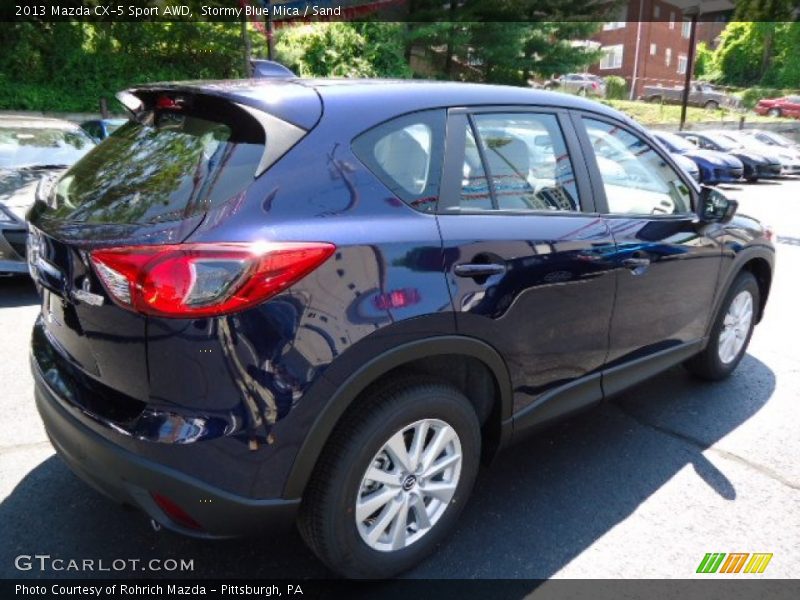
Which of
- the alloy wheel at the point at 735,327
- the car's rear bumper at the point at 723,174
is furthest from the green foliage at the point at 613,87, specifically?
the alloy wheel at the point at 735,327

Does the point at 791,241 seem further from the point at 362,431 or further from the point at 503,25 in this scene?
the point at 503,25

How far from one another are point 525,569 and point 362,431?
0.92 m

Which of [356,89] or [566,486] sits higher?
[356,89]

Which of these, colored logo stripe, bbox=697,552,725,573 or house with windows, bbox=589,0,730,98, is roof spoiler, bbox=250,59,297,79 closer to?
colored logo stripe, bbox=697,552,725,573

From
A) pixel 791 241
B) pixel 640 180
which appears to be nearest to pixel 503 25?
pixel 791 241

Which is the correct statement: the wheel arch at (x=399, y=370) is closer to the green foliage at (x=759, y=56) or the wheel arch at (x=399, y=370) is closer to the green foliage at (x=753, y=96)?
the green foliage at (x=753, y=96)

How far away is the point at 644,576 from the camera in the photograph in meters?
2.47

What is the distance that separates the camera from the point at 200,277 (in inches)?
72.0

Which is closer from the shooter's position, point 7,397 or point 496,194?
point 496,194

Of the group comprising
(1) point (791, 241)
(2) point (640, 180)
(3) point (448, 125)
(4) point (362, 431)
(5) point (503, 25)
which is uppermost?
(5) point (503, 25)

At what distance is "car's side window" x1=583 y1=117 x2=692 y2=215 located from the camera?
9.96 ft

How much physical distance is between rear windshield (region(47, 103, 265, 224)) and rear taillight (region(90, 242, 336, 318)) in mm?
159

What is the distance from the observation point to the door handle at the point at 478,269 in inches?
89.0

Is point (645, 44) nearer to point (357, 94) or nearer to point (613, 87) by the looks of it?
point (613, 87)
